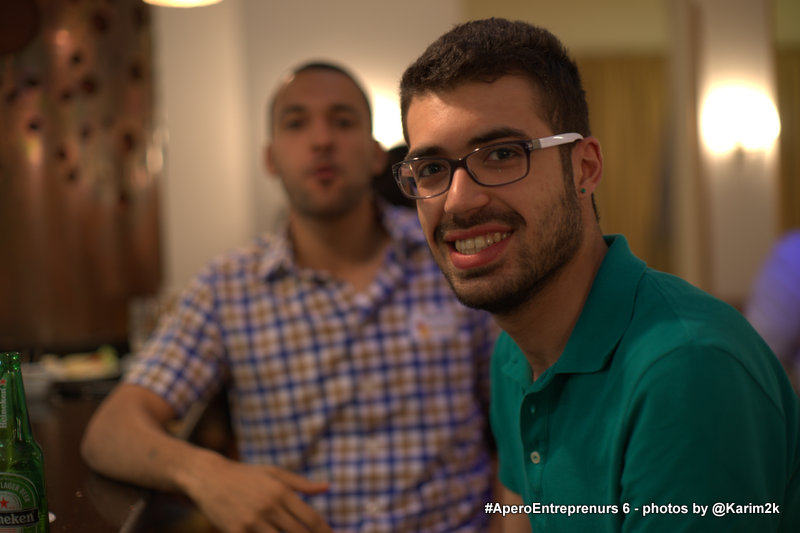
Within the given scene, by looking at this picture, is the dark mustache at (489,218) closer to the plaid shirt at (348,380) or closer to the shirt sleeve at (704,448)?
the shirt sleeve at (704,448)

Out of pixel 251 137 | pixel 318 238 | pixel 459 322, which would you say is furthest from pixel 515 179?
pixel 251 137

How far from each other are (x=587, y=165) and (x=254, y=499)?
762mm

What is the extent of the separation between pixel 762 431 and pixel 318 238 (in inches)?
48.8

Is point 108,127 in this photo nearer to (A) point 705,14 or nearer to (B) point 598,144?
(B) point 598,144

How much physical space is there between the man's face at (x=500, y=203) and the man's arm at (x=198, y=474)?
0.51 meters

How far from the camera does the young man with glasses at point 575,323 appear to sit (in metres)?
0.77

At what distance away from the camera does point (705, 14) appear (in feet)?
17.2

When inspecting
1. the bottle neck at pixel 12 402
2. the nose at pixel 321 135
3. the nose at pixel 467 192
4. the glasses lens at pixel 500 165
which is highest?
the nose at pixel 321 135

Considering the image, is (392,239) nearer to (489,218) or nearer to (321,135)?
(321,135)

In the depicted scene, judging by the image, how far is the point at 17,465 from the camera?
899 mm

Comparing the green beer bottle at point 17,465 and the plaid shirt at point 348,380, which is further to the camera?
the plaid shirt at point 348,380

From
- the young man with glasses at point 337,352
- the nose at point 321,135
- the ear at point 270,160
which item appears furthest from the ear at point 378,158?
the ear at point 270,160

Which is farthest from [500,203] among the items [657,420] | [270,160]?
[270,160]

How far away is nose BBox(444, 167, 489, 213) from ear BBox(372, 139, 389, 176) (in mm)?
982
